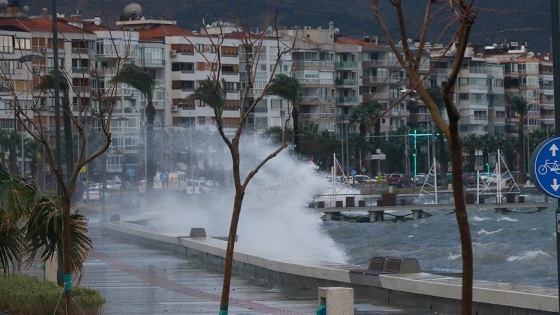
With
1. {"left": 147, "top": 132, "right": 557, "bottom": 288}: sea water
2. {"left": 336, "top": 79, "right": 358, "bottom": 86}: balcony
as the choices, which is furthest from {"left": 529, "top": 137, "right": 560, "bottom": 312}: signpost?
{"left": 336, "top": 79, "right": 358, "bottom": 86}: balcony

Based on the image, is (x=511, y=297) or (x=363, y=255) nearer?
(x=511, y=297)

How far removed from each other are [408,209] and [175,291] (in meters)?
54.1

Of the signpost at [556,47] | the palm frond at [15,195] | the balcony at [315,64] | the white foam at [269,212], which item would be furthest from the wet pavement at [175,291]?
the balcony at [315,64]

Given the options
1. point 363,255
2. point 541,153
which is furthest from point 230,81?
point 541,153

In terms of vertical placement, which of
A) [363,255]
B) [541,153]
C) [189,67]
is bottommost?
[363,255]

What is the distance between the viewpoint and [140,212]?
7900 cm

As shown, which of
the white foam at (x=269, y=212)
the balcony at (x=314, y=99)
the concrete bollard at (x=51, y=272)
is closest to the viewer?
the concrete bollard at (x=51, y=272)

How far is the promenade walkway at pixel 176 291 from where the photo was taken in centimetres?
2142

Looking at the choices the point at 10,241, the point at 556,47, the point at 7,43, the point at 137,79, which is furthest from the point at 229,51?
the point at 556,47

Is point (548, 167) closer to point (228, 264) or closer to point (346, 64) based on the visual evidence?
point (228, 264)

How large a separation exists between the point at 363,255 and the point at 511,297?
3213cm

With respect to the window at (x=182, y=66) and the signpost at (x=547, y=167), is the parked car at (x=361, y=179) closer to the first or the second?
the window at (x=182, y=66)

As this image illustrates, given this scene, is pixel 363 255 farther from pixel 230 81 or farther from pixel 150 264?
pixel 230 81

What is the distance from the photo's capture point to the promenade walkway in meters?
21.4
